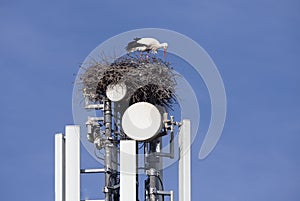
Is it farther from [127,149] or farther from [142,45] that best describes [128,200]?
[142,45]

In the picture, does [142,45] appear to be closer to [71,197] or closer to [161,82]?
[161,82]

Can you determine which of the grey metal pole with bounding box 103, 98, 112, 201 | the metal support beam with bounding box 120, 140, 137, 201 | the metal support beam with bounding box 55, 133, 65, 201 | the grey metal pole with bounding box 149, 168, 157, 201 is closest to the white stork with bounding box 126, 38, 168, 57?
the grey metal pole with bounding box 103, 98, 112, 201

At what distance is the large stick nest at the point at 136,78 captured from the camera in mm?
34531

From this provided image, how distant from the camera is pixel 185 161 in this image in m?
34.6

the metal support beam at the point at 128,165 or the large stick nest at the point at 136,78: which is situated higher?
the large stick nest at the point at 136,78

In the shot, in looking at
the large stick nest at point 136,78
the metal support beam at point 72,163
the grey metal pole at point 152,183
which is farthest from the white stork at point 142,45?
the grey metal pole at point 152,183

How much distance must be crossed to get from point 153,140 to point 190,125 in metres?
0.73

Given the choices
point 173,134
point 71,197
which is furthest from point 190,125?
point 71,197

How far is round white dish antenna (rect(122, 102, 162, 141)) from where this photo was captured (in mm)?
34375

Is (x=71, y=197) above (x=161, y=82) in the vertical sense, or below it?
below

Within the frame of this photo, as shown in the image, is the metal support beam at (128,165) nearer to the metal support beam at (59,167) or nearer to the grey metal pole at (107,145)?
the grey metal pole at (107,145)

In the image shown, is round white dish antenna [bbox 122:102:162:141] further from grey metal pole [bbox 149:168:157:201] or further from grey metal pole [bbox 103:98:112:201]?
grey metal pole [bbox 149:168:157:201]

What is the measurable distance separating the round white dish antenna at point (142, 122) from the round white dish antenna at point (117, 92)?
31 cm

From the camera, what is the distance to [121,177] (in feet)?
111
